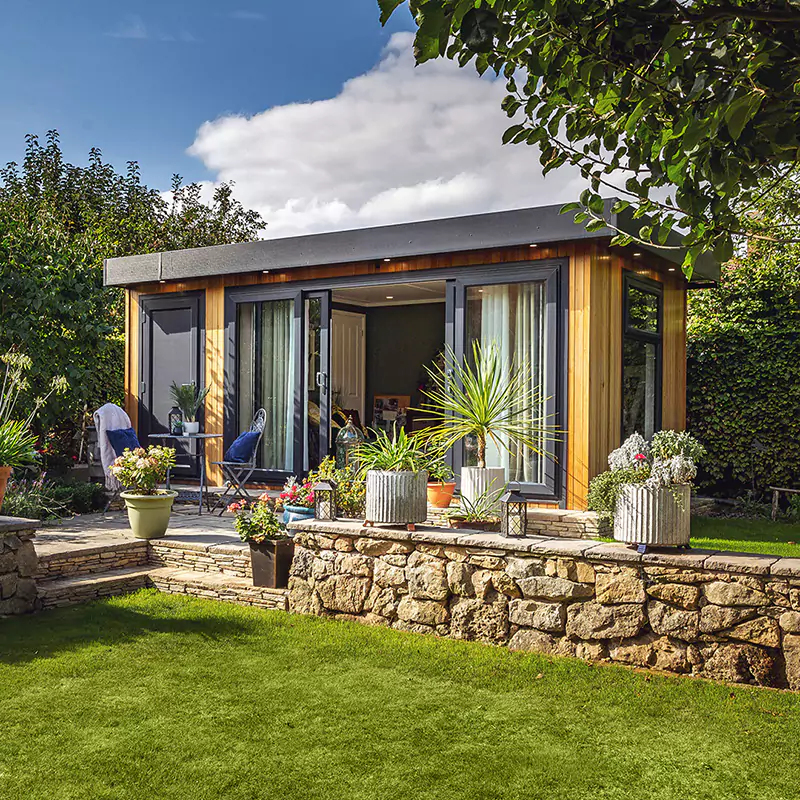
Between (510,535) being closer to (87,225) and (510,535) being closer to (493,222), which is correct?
(493,222)

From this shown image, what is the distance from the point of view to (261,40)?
1430 cm

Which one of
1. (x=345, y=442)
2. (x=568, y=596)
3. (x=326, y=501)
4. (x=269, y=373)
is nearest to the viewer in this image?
(x=568, y=596)

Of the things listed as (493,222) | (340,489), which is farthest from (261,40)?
(340,489)

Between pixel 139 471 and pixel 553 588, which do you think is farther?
pixel 139 471

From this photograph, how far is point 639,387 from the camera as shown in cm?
829

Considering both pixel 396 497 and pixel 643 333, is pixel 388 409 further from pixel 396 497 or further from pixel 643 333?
pixel 396 497

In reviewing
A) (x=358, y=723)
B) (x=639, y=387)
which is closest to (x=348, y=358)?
(x=639, y=387)

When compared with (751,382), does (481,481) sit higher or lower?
lower

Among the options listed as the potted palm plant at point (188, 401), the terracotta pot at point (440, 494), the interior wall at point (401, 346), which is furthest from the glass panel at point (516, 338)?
the interior wall at point (401, 346)

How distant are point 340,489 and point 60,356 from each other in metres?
5.34

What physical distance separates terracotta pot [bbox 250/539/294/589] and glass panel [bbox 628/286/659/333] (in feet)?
13.4

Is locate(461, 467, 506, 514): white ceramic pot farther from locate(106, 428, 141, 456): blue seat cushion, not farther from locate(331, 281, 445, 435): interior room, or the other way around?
locate(331, 281, 445, 435): interior room

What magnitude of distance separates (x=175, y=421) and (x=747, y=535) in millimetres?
5839

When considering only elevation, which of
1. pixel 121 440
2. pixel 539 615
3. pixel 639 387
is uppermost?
pixel 639 387
